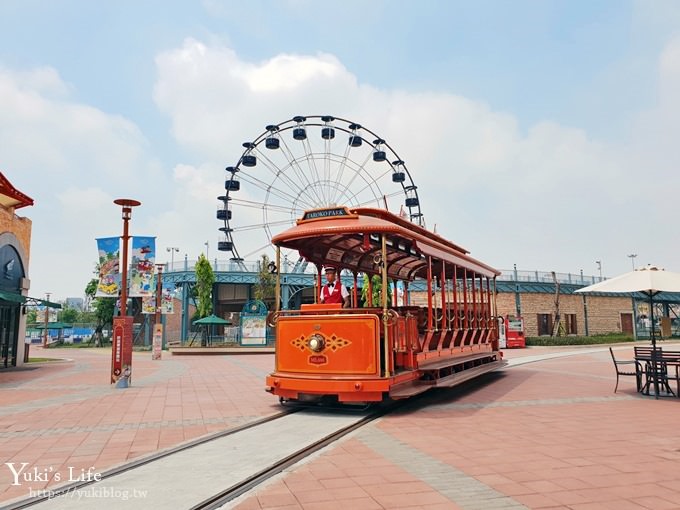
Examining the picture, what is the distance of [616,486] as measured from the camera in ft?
13.6

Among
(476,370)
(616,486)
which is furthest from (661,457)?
(476,370)

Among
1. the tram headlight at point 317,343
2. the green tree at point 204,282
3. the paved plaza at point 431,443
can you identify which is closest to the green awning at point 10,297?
the paved plaza at point 431,443

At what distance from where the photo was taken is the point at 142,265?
18469 mm

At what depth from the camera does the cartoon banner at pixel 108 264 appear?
16391 mm

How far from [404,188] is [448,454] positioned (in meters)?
29.7

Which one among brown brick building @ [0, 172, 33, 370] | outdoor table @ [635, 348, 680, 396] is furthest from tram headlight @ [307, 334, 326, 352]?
brown brick building @ [0, 172, 33, 370]

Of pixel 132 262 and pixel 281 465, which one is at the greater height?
pixel 132 262

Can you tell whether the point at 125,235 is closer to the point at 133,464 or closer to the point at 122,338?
the point at 122,338

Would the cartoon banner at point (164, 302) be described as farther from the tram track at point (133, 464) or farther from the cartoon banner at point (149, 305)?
the tram track at point (133, 464)

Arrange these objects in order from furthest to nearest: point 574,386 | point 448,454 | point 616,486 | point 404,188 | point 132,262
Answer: point 404,188, point 132,262, point 574,386, point 448,454, point 616,486

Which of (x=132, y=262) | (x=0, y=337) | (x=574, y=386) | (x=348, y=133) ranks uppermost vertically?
(x=348, y=133)

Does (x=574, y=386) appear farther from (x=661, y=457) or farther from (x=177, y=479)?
(x=177, y=479)

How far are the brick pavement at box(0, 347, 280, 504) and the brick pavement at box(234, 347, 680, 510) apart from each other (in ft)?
6.82

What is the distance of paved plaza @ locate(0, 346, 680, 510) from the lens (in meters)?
3.97
